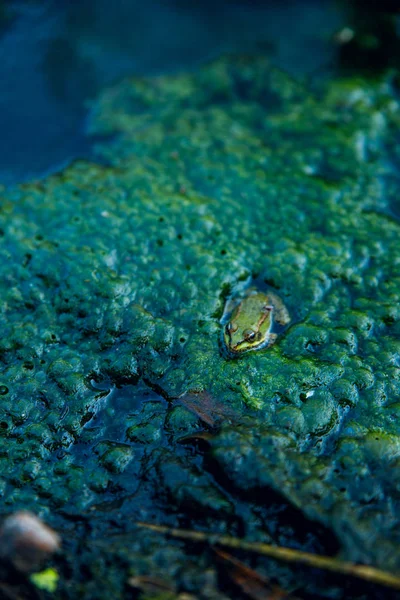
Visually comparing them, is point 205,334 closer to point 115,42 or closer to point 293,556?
point 293,556

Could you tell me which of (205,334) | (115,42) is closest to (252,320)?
(205,334)

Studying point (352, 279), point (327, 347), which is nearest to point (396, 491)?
point (327, 347)

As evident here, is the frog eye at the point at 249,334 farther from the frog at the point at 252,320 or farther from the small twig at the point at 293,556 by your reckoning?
the small twig at the point at 293,556

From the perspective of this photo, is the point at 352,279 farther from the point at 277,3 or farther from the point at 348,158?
the point at 277,3

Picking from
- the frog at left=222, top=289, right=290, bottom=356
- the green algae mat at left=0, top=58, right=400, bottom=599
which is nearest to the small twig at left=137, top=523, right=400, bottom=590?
the green algae mat at left=0, top=58, right=400, bottom=599

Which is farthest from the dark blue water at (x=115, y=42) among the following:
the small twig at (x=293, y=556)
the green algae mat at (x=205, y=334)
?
the small twig at (x=293, y=556)

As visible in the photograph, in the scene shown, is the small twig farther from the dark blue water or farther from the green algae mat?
the dark blue water
